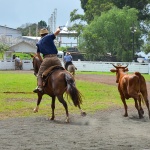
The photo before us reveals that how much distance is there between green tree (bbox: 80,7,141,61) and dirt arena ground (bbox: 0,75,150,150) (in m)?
51.7

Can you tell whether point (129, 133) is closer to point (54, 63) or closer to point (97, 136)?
point (97, 136)

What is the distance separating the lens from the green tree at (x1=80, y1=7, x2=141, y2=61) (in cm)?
6575

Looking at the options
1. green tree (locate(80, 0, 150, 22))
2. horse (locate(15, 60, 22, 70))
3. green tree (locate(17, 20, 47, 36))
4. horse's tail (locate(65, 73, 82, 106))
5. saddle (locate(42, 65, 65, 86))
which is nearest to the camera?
horse's tail (locate(65, 73, 82, 106))

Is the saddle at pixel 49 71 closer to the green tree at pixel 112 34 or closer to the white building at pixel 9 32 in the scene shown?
the green tree at pixel 112 34

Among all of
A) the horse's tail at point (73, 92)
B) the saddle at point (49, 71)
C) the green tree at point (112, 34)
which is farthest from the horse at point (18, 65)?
the horse's tail at point (73, 92)

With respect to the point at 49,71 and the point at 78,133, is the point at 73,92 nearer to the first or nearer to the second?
the point at 49,71

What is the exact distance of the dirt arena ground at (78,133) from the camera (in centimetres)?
898

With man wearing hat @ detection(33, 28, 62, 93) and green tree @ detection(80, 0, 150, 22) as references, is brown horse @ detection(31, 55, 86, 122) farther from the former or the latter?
green tree @ detection(80, 0, 150, 22)

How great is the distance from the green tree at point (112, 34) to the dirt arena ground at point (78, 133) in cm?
5169

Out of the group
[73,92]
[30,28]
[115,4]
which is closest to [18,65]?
[115,4]

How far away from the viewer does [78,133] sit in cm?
1080

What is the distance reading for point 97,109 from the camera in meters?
16.4

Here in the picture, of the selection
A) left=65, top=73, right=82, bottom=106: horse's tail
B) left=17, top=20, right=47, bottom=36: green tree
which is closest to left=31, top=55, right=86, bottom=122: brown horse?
left=65, top=73, right=82, bottom=106: horse's tail

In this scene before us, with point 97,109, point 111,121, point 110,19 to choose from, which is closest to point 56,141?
point 111,121
